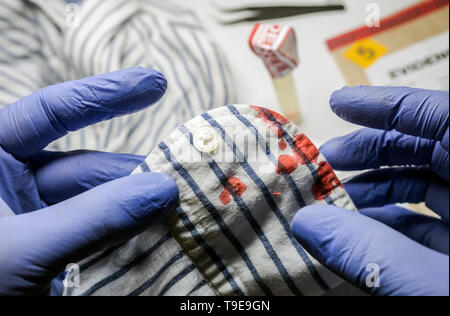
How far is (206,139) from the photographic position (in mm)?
550

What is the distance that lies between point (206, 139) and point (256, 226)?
17 centimetres

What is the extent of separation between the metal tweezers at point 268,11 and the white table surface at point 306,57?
0.6 inches

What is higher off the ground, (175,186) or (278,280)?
(175,186)

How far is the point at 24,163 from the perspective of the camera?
647 mm

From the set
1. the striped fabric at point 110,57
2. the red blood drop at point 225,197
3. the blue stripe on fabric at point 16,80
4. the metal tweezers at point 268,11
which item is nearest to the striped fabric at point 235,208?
the red blood drop at point 225,197

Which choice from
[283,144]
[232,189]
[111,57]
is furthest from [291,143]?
[111,57]

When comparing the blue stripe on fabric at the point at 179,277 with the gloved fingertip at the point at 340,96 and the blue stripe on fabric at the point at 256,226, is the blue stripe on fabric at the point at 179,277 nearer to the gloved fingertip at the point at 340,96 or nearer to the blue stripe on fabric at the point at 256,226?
the blue stripe on fabric at the point at 256,226

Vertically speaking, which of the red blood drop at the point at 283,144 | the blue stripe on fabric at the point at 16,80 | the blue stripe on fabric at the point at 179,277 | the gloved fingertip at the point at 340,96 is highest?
the blue stripe on fabric at the point at 16,80

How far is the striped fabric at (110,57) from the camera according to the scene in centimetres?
82

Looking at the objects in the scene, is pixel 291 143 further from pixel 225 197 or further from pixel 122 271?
pixel 122 271

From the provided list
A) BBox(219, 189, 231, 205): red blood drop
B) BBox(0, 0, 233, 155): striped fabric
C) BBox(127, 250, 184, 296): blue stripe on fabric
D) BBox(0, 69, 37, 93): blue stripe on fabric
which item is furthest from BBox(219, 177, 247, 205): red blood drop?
BBox(0, 69, 37, 93): blue stripe on fabric
